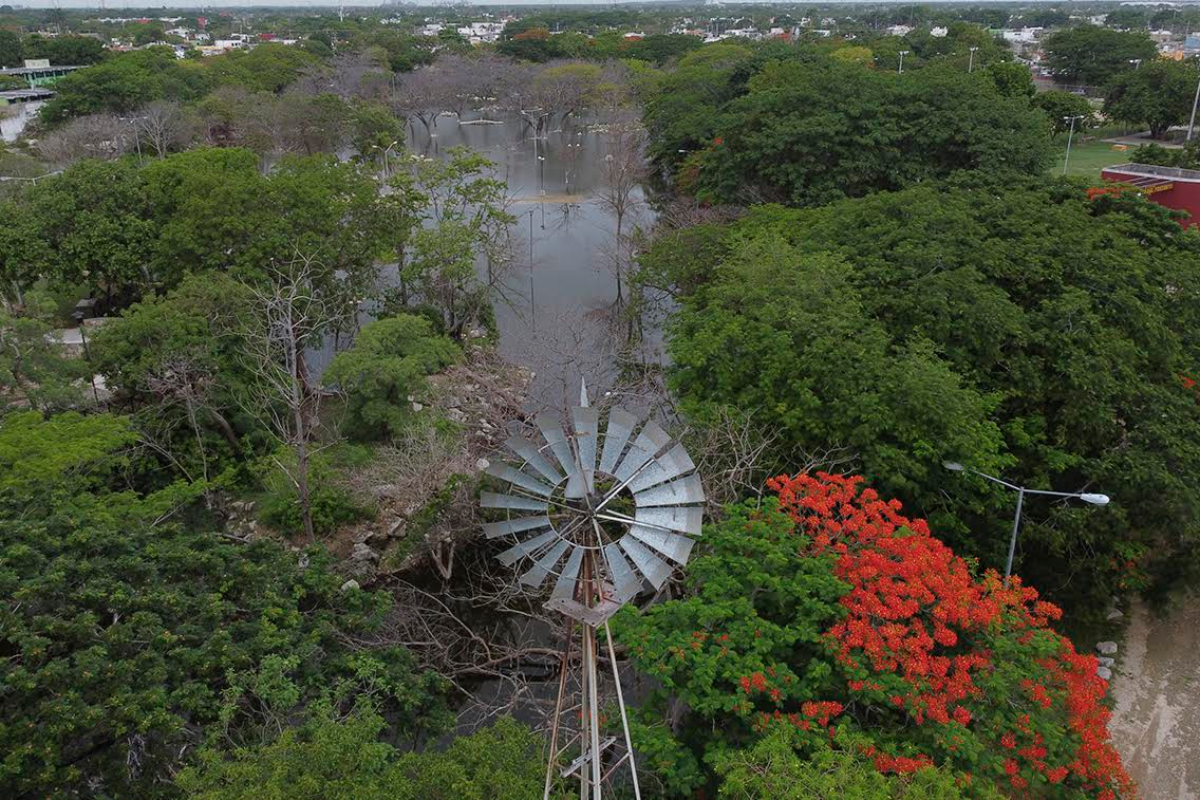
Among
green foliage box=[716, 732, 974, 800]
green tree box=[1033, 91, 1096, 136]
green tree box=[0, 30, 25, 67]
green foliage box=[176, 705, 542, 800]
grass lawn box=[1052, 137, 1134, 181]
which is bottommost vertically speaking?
green foliage box=[716, 732, 974, 800]

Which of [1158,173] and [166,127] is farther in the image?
[166,127]

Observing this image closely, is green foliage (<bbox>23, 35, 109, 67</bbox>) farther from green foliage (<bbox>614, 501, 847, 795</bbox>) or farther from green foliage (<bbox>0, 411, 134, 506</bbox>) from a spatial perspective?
green foliage (<bbox>614, 501, 847, 795</bbox>)

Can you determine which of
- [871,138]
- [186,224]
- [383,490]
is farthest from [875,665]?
[871,138]

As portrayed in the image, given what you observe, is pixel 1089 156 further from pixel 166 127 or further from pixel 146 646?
pixel 146 646

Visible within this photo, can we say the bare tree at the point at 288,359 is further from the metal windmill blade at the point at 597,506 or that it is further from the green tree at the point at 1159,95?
the green tree at the point at 1159,95

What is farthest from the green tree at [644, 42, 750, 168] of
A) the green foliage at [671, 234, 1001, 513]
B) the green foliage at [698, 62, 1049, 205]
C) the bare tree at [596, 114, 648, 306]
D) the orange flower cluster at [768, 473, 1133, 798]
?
the orange flower cluster at [768, 473, 1133, 798]
